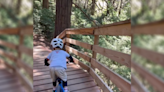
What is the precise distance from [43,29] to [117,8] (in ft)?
11.8

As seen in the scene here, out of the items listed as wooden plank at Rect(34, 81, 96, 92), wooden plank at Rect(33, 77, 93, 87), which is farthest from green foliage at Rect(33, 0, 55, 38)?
wooden plank at Rect(34, 81, 96, 92)

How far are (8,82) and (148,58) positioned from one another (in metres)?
0.36

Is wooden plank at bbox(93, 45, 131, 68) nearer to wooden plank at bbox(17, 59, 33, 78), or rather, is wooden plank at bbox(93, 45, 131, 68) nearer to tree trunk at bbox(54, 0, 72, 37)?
wooden plank at bbox(17, 59, 33, 78)

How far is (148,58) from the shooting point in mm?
373

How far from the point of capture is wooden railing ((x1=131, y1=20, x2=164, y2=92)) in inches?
14.2

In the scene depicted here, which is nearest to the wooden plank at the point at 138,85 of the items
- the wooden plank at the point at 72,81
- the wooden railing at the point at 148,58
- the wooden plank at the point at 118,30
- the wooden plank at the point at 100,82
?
the wooden railing at the point at 148,58

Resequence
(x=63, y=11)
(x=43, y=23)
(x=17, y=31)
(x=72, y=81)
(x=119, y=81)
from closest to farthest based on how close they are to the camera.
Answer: (x=17, y=31) < (x=119, y=81) < (x=72, y=81) < (x=63, y=11) < (x=43, y=23)

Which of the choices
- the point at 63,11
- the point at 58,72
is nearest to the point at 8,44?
the point at 58,72

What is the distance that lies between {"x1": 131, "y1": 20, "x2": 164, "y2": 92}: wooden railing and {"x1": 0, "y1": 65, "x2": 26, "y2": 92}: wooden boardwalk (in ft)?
1.06

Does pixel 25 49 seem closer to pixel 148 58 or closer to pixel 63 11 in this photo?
pixel 148 58

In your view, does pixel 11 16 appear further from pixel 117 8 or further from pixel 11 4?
pixel 117 8

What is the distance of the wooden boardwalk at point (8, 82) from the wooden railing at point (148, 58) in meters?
0.32

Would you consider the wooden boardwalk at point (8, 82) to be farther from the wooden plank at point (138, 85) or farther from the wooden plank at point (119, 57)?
the wooden plank at point (119, 57)

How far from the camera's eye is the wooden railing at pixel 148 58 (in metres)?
0.36
